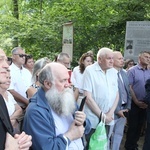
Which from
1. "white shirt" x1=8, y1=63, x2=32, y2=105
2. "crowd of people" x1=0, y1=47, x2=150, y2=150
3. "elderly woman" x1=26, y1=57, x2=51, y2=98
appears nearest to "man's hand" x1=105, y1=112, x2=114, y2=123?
"crowd of people" x1=0, y1=47, x2=150, y2=150

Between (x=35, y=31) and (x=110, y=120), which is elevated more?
(x=35, y=31)

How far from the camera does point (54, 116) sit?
2414mm

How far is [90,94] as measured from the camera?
12.6 feet

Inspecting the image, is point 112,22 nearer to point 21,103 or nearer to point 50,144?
point 21,103

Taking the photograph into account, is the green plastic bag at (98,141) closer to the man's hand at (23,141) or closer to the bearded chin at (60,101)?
the bearded chin at (60,101)

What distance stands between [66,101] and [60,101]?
71 mm

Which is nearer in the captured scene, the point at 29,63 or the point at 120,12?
the point at 29,63

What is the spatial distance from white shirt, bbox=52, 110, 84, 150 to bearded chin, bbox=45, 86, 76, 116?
0.06 m

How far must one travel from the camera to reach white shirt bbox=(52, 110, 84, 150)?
2396 mm

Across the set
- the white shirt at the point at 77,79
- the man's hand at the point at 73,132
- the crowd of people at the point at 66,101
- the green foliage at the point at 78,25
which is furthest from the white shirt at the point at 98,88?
the green foliage at the point at 78,25

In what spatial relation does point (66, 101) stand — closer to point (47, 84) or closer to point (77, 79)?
point (47, 84)

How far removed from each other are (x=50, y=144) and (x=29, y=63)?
3.28 meters

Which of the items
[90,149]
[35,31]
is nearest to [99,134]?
[90,149]

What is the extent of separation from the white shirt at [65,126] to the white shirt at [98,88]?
4.46 feet
